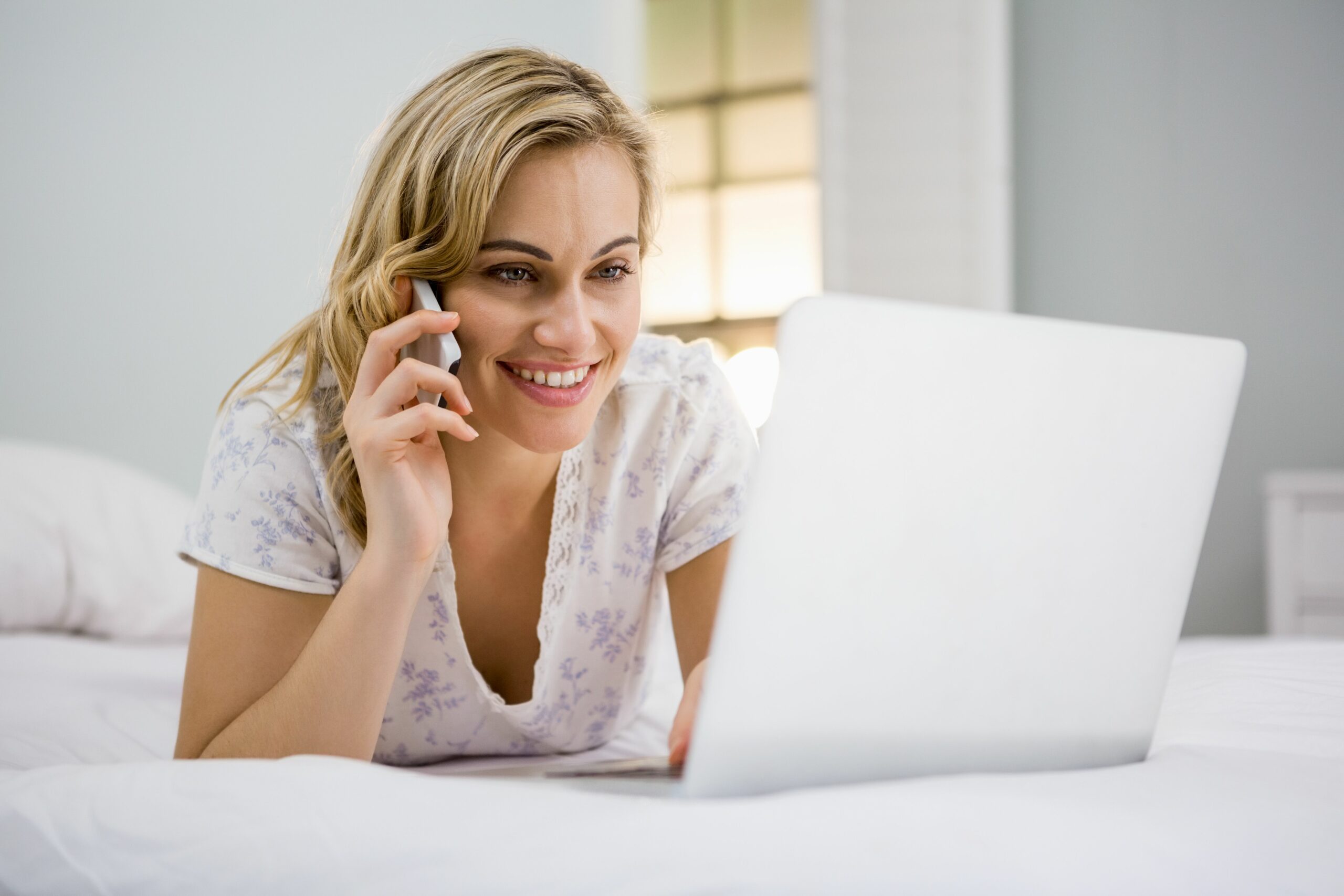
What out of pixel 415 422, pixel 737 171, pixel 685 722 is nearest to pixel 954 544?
pixel 685 722

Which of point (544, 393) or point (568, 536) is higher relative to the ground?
point (544, 393)

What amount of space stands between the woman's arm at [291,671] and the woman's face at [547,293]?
0.18 meters

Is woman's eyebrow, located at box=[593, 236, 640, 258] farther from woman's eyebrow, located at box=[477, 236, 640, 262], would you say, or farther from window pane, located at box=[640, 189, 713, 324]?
window pane, located at box=[640, 189, 713, 324]

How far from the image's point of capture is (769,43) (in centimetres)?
398

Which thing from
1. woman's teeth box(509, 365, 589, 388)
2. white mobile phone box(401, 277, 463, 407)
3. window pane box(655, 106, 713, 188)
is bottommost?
woman's teeth box(509, 365, 589, 388)

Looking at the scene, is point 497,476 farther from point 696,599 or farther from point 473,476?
point 696,599

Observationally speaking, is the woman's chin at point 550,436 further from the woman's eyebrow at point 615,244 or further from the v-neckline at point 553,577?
the woman's eyebrow at point 615,244

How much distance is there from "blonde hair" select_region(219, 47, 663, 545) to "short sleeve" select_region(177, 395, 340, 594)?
0.9 inches

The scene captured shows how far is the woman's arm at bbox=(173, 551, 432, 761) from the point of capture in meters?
0.83

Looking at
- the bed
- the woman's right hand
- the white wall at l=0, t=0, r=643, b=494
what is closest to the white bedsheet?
the bed

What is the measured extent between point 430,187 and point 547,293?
135mm

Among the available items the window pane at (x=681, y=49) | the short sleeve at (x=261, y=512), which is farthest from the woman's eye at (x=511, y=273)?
the window pane at (x=681, y=49)

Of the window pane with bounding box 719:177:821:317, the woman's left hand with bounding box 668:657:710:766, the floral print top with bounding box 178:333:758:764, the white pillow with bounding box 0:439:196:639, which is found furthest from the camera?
the window pane with bounding box 719:177:821:317

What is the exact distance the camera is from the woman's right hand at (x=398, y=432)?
839 millimetres
